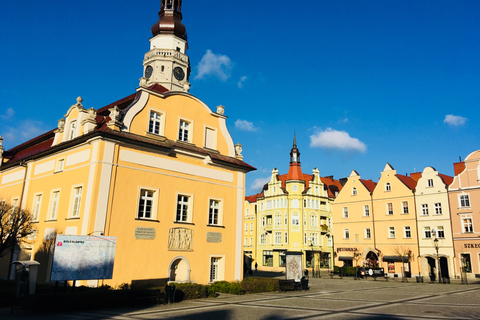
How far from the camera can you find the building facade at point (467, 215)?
4188 cm

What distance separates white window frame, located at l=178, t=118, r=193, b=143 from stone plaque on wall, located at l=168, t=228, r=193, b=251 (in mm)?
6397

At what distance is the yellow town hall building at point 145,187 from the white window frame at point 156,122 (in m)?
0.07

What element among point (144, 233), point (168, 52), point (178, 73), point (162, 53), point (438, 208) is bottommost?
point (144, 233)

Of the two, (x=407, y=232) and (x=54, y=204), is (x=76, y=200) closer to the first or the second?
(x=54, y=204)

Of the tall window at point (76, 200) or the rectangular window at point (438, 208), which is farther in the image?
the rectangular window at point (438, 208)

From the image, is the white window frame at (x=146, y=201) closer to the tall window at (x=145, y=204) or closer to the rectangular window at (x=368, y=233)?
the tall window at (x=145, y=204)

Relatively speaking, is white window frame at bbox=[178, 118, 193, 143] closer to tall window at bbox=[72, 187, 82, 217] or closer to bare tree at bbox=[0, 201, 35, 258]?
tall window at bbox=[72, 187, 82, 217]

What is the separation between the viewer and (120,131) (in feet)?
77.5

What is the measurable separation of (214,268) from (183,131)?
9.85 metres

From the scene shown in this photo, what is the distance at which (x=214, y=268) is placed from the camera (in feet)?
88.9

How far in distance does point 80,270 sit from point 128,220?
235 inches

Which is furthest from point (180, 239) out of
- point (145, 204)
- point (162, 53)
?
point (162, 53)

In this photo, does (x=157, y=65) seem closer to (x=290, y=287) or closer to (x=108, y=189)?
(x=108, y=189)

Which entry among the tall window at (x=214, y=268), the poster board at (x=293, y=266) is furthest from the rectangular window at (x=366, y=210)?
the tall window at (x=214, y=268)
